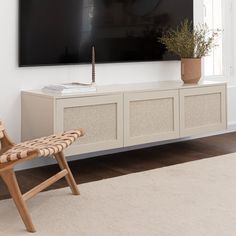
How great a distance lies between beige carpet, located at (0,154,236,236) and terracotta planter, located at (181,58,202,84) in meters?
0.97

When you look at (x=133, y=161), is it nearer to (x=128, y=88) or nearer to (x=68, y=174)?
(x=128, y=88)

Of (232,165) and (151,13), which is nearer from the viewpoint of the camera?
(232,165)

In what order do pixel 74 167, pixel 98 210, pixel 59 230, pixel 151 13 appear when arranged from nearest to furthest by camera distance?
pixel 59 230, pixel 98 210, pixel 74 167, pixel 151 13

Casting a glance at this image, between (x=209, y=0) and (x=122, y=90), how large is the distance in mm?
1821

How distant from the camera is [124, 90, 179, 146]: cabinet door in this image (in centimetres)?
371

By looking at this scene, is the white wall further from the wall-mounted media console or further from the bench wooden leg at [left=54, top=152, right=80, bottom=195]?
the bench wooden leg at [left=54, top=152, right=80, bottom=195]

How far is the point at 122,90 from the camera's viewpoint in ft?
12.0

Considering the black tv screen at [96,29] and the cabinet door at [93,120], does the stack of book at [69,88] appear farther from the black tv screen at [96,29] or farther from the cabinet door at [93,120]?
the black tv screen at [96,29]

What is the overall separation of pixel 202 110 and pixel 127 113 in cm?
82

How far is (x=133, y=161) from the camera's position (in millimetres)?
3988

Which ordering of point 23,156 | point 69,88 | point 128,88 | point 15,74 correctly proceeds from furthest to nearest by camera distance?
point 128,88 < point 15,74 < point 69,88 < point 23,156

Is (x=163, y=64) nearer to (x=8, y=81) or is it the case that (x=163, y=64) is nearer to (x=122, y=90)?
(x=122, y=90)

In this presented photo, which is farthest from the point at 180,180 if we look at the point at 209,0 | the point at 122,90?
the point at 209,0

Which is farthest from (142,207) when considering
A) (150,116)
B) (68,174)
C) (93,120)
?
(150,116)
